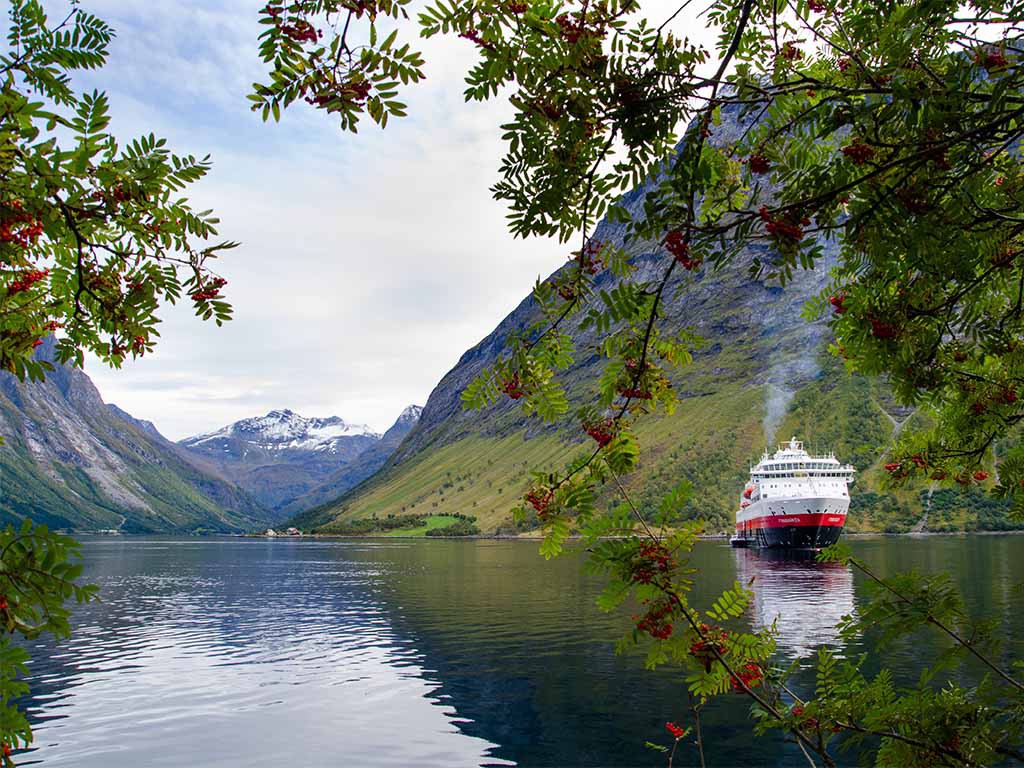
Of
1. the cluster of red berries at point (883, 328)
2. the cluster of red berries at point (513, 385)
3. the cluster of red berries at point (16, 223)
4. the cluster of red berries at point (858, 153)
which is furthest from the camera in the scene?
the cluster of red berries at point (883, 328)

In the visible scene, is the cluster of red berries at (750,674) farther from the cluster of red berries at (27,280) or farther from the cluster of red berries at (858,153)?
the cluster of red berries at (27,280)

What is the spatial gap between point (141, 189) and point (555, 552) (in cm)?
328

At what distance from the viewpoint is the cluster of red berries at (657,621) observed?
213 inches

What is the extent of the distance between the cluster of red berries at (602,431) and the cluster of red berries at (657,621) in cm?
156

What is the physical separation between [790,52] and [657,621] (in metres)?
5.06

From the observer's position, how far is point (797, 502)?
114750mm

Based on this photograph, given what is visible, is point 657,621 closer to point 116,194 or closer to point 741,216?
point 741,216

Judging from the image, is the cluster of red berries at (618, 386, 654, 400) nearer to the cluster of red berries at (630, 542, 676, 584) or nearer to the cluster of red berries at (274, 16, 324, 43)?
the cluster of red berries at (630, 542, 676, 584)

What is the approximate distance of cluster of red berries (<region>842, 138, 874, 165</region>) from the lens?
489cm

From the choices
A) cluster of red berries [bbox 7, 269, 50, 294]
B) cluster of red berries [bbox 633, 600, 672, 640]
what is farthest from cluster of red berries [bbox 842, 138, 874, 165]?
cluster of red berries [bbox 7, 269, 50, 294]

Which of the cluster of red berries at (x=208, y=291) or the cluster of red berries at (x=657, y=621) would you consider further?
the cluster of red berries at (x=657, y=621)

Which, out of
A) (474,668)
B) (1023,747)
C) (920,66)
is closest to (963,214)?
(920,66)

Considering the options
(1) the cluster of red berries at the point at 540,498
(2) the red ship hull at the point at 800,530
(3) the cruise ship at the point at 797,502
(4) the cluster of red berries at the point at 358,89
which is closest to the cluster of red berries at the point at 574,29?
(4) the cluster of red berries at the point at 358,89

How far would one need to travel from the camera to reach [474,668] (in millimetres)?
38094
